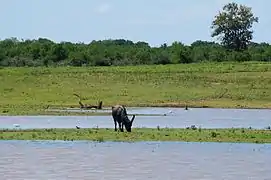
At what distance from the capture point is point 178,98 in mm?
61469

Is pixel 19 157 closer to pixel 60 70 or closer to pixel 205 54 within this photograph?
pixel 60 70

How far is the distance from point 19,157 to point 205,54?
7260 centimetres

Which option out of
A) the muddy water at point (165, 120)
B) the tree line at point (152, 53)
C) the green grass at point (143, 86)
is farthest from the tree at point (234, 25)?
the muddy water at point (165, 120)

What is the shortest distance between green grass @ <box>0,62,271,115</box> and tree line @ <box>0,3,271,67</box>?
1518 centimetres

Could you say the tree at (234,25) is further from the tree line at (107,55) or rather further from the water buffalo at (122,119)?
the water buffalo at (122,119)

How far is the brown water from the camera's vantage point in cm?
2352

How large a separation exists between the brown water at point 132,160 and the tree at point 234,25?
264 feet

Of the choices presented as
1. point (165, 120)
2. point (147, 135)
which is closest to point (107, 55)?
point (165, 120)

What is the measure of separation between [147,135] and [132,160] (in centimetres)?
661

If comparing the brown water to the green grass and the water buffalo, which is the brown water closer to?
the water buffalo

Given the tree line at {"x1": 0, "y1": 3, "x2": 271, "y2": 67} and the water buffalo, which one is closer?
the water buffalo

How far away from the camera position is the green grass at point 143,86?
59.4 m

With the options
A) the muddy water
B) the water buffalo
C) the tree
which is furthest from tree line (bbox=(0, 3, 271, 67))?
the water buffalo

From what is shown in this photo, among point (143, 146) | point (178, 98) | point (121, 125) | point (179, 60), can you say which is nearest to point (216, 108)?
point (178, 98)
